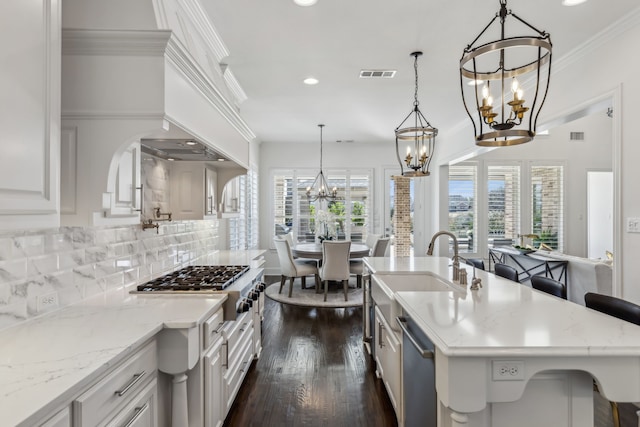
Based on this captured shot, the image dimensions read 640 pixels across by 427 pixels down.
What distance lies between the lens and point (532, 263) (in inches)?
204

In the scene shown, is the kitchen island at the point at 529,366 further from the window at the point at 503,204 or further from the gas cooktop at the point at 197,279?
the window at the point at 503,204

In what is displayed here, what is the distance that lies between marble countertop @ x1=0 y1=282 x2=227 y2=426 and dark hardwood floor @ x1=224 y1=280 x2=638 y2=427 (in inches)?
39.3

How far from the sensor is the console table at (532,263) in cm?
451

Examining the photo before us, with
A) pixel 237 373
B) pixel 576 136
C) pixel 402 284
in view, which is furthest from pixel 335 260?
pixel 576 136

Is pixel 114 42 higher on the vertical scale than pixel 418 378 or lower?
higher

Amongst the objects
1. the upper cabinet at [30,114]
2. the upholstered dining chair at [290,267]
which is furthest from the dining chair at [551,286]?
the upholstered dining chair at [290,267]

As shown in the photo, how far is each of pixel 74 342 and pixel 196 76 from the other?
1396 mm

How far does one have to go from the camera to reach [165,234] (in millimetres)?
2924

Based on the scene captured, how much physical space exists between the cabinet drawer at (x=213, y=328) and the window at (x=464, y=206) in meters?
5.74

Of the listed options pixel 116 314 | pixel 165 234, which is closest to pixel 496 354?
pixel 116 314

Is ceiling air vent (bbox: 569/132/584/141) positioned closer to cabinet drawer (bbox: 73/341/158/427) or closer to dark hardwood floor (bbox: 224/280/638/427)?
dark hardwood floor (bbox: 224/280/638/427)

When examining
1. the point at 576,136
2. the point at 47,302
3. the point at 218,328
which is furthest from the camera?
the point at 576,136

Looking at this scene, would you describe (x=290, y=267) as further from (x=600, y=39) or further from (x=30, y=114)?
(x=30, y=114)

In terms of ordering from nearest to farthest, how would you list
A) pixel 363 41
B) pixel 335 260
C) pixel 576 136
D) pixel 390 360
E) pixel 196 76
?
1. pixel 196 76
2. pixel 390 360
3. pixel 363 41
4. pixel 335 260
5. pixel 576 136
